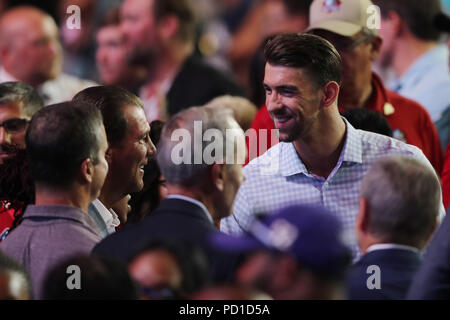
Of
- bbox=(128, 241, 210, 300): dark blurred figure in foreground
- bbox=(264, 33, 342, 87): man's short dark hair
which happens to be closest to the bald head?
bbox=(264, 33, 342, 87): man's short dark hair

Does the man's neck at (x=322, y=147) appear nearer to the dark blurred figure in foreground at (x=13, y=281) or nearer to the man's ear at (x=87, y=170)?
the man's ear at (x=87, y=170)

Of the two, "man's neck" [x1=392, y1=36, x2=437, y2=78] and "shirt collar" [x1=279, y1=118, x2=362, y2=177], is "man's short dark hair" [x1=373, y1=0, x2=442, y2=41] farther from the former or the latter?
"shirt collar" [x1=279, y1=118, x2=362, y2=177]

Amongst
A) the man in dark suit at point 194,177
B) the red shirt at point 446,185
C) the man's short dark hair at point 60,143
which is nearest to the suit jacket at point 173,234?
the man in dark suit at point 194,177

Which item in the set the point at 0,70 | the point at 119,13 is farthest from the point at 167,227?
the point at 119,13

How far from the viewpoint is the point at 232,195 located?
353 centimetres

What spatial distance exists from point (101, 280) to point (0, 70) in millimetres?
4530

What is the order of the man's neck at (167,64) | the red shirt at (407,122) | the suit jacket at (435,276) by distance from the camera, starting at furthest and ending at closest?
the man's neck at (167,64)
the red shirt at (407,122)
the suit jacket at (435,276)

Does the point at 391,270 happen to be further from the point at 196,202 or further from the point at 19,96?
the point at 19,96

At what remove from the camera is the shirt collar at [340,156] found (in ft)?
13.3

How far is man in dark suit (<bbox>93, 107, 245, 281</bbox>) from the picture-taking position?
127 inches

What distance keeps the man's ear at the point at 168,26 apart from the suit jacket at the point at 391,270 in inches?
178

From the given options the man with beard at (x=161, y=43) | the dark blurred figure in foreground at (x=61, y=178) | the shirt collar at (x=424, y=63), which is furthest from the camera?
the man with beard at (x=161, y=43)

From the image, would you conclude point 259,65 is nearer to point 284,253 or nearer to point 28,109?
point 28,109

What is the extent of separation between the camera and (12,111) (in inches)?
194
